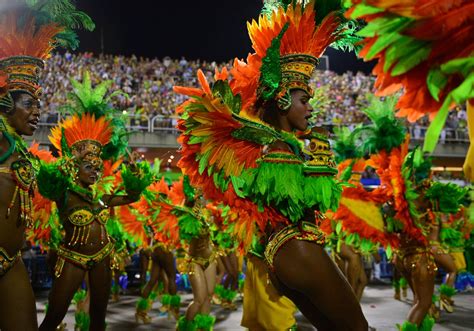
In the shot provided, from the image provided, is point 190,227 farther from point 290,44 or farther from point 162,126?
point 162,126

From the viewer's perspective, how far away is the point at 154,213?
7047 mm

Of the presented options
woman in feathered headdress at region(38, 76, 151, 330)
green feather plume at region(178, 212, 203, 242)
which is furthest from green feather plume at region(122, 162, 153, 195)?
green feather plume at region(178, 212, 203, 242)

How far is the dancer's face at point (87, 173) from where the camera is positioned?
5.02 m

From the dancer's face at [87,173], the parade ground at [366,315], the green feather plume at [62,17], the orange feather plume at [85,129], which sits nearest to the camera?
the green feather plume at [62,17]

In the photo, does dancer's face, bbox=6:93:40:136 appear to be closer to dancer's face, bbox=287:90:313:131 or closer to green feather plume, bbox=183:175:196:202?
dancer's face, bbox=287:90:313:131

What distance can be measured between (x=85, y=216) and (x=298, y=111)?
2.55 meters

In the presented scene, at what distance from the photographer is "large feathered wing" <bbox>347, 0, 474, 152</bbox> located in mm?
1508

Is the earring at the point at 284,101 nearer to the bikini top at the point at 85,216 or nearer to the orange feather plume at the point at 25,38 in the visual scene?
the orange feather plume at the point at 25,38

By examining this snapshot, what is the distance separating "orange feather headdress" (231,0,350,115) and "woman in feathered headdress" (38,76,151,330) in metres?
2.31

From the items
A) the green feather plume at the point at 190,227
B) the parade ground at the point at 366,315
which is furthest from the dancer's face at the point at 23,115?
the parade ground at the point at 366,315

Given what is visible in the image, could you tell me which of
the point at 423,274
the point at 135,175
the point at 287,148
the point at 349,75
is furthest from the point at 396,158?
the point at 349,75

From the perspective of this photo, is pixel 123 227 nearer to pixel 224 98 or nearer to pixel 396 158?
pixel 396 158

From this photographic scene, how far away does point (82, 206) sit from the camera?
4852mm

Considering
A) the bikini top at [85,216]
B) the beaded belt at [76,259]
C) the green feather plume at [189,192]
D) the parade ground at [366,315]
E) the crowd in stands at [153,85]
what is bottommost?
the parade ground at [366,315]
